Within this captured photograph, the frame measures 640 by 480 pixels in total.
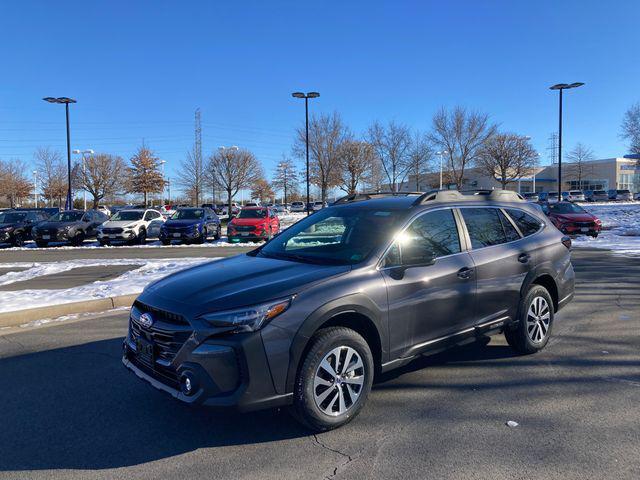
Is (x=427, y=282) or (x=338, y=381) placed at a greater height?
(x=427, y=282)

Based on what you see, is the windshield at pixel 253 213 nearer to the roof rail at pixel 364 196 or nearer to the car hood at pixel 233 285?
the roof rail at pixel 364 196

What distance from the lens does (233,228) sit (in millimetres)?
21344

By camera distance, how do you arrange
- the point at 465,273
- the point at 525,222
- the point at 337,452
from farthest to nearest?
the point at 525,222, the point at 465,273, the point at 337,452

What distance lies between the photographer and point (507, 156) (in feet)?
145

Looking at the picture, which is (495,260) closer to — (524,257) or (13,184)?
(524,257)

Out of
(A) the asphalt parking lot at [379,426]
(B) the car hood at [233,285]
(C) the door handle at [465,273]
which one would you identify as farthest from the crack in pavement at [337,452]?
(C) the door handle at [465,273]

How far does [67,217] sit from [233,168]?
86.5ft

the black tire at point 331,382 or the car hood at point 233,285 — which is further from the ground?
the car hood at point 233,285

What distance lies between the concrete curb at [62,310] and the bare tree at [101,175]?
52.2m

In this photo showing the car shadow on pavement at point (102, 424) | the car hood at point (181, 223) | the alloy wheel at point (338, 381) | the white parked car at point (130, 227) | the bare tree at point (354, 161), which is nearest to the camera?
the car shadow on pavement at point (102, 424)

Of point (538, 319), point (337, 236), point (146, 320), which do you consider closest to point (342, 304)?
point (337, 236)

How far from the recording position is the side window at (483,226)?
4.72 metres

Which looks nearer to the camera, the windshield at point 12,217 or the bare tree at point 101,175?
the windshield at point 12,217

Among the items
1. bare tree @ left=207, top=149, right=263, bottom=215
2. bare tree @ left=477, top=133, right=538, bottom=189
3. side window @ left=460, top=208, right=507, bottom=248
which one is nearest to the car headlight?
side window @ left=460, top=208, right=507, bottom=248
